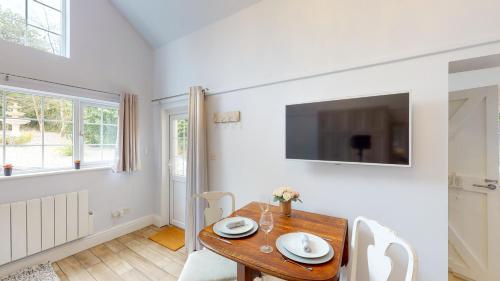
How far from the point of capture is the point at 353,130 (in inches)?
62.7

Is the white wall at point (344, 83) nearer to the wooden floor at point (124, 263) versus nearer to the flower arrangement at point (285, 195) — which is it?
the flower arrangement at point (285, 195)

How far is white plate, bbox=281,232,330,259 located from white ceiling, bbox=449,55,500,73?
1572 millimetres

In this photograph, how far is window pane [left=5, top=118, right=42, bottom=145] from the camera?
215cm

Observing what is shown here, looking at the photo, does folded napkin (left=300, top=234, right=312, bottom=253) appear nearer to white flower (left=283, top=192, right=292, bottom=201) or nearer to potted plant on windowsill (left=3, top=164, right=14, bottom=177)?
white flower (left=283, top=192, right=292, bottom=201)

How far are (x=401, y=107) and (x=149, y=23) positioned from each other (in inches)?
132

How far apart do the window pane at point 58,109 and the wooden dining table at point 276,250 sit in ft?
8.39

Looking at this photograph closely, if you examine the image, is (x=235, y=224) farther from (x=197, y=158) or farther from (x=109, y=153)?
(x=109, y=153)

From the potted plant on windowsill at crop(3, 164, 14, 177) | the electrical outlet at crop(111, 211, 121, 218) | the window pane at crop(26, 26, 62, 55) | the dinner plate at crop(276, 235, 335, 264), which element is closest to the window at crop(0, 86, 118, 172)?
the potted plant on windowsill at crop(3, 164, 14, 177)

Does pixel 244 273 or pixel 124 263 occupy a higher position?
pixel 244 273

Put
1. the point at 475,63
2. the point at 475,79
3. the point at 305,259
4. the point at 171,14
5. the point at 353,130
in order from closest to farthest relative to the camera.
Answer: the point at 305,259 < the point at 475,63 < the point at 353,130 < the point at 475,79 < the point at 171,14

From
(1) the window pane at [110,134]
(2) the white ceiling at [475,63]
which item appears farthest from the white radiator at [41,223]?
(2) the white ceiling at [475,63]

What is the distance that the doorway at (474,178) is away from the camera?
1.75m

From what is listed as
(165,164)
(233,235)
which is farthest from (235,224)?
(165,164)

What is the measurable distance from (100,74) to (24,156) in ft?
4.27
